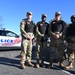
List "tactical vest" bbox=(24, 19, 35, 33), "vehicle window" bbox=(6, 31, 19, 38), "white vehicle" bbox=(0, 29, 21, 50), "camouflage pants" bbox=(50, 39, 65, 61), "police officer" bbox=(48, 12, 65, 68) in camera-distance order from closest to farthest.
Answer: "police officer" bbox=(48, 12, 65, 68) → "camouflage pants" bbox=(50, 39, 65, 61) → "tactical vest" bbox=(24, 19, 35, 33) → "white vehicle" bbox=(0, 29, 21, 50) → "vehicle window" bbox=(6, 31, 19, 38)

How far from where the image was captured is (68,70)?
991cm

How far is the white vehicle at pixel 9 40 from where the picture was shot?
17.2m

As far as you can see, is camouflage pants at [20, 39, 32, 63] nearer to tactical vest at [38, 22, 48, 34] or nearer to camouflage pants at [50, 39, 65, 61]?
tactical vest at [38, 22, 48, 34]

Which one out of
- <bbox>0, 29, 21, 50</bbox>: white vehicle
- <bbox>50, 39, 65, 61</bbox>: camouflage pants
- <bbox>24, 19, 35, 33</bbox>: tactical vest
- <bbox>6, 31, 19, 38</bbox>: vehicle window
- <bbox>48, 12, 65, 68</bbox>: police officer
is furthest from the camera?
<bbox>6, 31, 19, 38</bbox>: vehicle window

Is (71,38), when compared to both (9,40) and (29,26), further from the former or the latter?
(9,40)

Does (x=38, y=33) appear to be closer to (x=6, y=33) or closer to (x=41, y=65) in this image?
(x=41, y=65)

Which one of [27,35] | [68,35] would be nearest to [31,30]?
Answer: [27,35]

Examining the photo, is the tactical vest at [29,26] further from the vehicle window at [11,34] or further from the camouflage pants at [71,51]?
the vehicle window at [11,34]

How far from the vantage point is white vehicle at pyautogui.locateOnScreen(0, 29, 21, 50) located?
17.2 metres

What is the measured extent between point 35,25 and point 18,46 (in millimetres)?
7549

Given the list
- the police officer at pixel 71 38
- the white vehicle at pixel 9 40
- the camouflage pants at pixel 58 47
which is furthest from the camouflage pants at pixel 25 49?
the white vehicle at pixel 9 40

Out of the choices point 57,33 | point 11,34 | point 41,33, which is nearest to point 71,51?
point 57,33

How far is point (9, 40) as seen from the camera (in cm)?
1747

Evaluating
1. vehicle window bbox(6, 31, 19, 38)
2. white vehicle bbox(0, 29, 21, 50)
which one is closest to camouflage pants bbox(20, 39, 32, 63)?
white vehicle bbox(0, 29, 21, 50)
